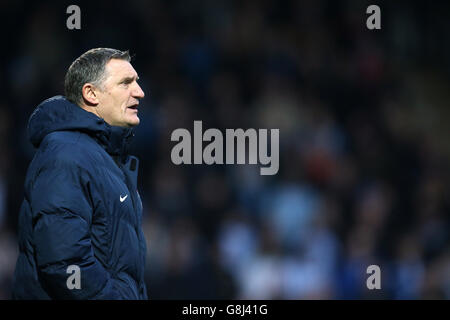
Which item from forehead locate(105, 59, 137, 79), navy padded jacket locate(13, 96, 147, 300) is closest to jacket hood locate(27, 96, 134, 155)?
navy padded jacket locate(13, 96, 147, 300)

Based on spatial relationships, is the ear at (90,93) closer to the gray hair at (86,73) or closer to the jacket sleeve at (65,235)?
the gray hair at (86,73)

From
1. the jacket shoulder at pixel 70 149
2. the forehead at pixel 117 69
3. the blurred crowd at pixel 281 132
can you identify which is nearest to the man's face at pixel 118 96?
the forehead at pixel 117 69

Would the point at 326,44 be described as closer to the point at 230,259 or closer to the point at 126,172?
the point at 230,259

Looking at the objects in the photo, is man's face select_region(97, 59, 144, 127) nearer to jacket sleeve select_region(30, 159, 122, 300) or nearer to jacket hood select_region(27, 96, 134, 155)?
jacket hood select_region(27, 96, 134, 155)

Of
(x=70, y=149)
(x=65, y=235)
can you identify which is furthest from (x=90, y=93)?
(x=65, y=235)

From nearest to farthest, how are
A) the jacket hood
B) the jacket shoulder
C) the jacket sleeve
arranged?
1. the jacket sleeve
2. the jacket shoulder
3. the jacket hood

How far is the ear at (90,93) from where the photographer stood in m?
2.93

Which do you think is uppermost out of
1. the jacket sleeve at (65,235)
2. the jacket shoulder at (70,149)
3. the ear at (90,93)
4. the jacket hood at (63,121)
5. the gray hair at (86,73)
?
the gray hair at (86,73)

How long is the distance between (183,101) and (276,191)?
1210mm

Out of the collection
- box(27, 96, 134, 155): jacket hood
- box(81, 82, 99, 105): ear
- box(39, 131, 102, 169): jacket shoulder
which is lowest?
box(39, 131, 102, 169): jacket shoulder

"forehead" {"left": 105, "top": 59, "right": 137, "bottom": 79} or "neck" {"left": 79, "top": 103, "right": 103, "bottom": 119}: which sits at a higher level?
"forehead" {"left": 105, "top": 59, "right": 137, "bottom": 79}

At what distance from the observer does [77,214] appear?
261cm

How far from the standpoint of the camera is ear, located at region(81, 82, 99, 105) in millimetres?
2926

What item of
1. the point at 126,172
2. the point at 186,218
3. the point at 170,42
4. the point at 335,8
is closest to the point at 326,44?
the point at 335,8
